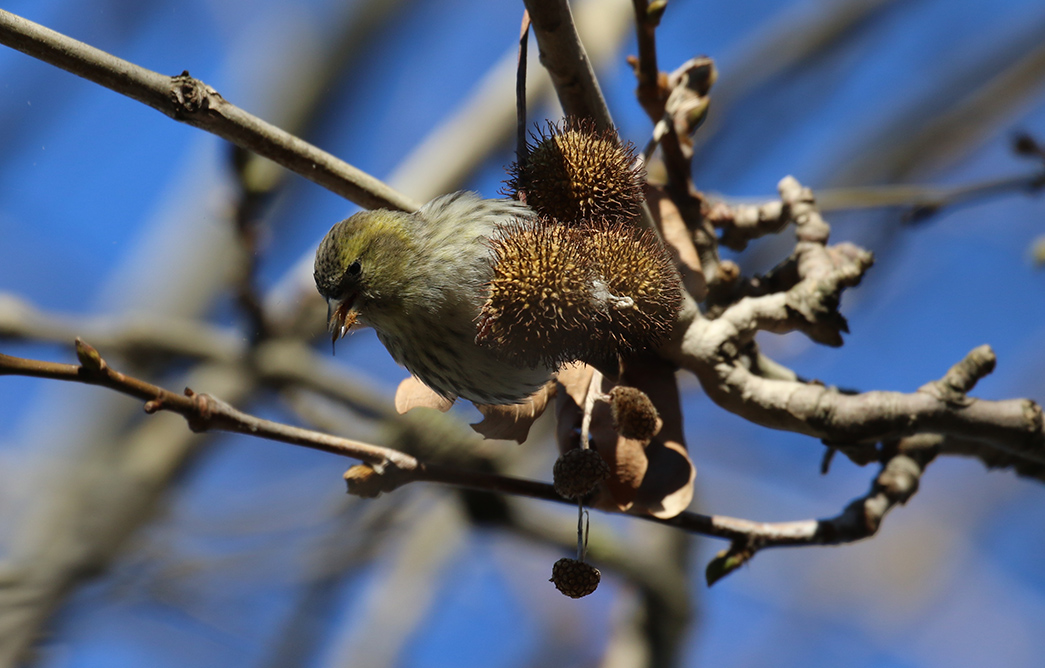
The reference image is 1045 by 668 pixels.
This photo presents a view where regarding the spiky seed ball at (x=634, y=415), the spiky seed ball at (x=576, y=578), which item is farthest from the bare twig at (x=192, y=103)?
the spiky seed ball at (x=576, y=578)

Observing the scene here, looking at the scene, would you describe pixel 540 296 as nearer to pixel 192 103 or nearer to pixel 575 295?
pixel 575 295

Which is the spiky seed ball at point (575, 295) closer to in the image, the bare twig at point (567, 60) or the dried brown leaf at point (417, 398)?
the bare twig at point (567, 60)

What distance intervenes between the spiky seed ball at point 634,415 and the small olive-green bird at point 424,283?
48cm

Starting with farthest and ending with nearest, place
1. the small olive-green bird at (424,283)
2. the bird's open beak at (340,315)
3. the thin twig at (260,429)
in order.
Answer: the bird's open beak at (340,315), the small olive-green bird at (424,283), the thin twig at (260,429)

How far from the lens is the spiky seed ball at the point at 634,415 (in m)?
1.84

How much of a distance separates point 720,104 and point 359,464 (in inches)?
229

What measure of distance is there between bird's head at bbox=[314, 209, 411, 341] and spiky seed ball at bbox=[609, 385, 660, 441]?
949mm

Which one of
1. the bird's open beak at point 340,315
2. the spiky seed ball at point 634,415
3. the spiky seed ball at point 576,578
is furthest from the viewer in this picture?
the bird's open beak at point 340,315

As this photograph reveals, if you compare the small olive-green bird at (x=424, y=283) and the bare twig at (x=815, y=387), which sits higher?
the small olive-green bird at (x=424, y=283)

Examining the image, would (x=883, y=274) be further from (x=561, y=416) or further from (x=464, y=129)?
(x=561, y=416)

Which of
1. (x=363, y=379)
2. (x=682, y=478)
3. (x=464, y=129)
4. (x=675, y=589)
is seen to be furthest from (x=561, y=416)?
(x=464, y=129)

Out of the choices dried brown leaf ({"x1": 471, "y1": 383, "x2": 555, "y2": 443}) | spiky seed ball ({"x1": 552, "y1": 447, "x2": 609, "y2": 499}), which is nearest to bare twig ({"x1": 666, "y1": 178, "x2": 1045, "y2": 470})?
dried brown leaf ({"x1": 471, "y1": 383, "x2": 555, "y2": 443})

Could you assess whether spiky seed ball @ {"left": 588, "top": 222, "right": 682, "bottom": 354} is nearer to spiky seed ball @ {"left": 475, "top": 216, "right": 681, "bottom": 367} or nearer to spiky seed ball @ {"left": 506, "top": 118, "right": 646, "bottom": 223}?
spiky seed ball @ {"left": 475, "top": 216, "right": 681, "bottom": 367}

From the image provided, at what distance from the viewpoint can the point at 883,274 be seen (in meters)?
5.83
